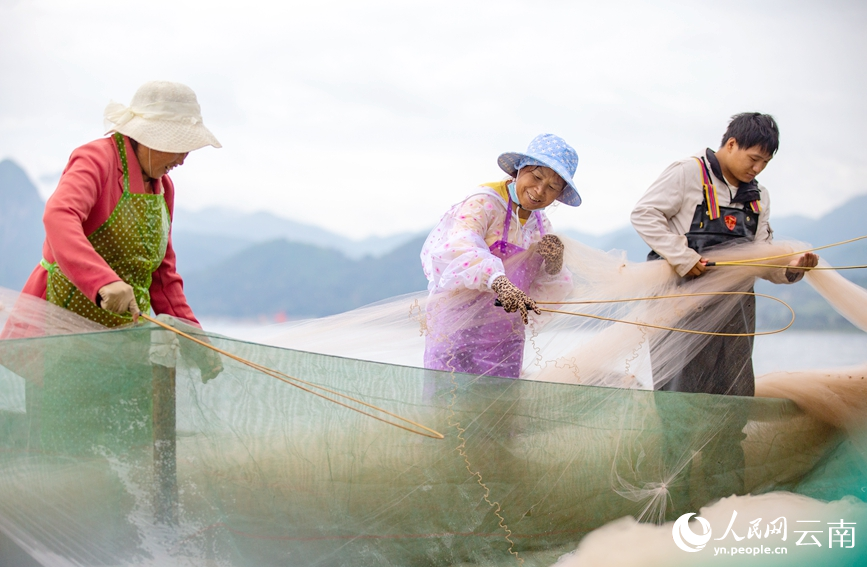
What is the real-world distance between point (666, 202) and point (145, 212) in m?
1.58

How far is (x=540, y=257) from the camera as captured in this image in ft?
7.93

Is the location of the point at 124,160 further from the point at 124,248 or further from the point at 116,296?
the point at 116,296

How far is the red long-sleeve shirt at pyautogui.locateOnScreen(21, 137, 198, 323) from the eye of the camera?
1.72 metres

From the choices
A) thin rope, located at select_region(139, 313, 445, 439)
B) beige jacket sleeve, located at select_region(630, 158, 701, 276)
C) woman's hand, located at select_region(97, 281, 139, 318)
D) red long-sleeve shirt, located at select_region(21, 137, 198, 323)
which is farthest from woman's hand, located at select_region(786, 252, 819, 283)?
woman's hand, located at select_region(97, 281, 139, 318)

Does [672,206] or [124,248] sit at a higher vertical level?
[672,206]

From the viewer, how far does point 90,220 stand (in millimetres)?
1914

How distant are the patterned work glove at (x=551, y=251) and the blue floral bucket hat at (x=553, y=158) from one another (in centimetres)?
14

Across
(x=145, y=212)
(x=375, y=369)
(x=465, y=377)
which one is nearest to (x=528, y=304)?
(x=465, y=377)

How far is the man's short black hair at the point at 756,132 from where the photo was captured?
2.50 m

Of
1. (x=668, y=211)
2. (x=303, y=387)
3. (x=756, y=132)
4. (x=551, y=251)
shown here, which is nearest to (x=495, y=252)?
(x=551, y=251)

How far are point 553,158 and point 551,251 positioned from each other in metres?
0.28

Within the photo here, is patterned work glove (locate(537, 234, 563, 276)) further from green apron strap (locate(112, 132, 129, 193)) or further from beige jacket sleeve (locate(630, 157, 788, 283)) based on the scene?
green apron strap (locate(112, 132, 129, 193))

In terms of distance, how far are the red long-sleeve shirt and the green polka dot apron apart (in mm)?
18

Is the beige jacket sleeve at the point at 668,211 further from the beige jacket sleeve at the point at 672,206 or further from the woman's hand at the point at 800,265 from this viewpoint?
the woman's hand at the point at 800,265
